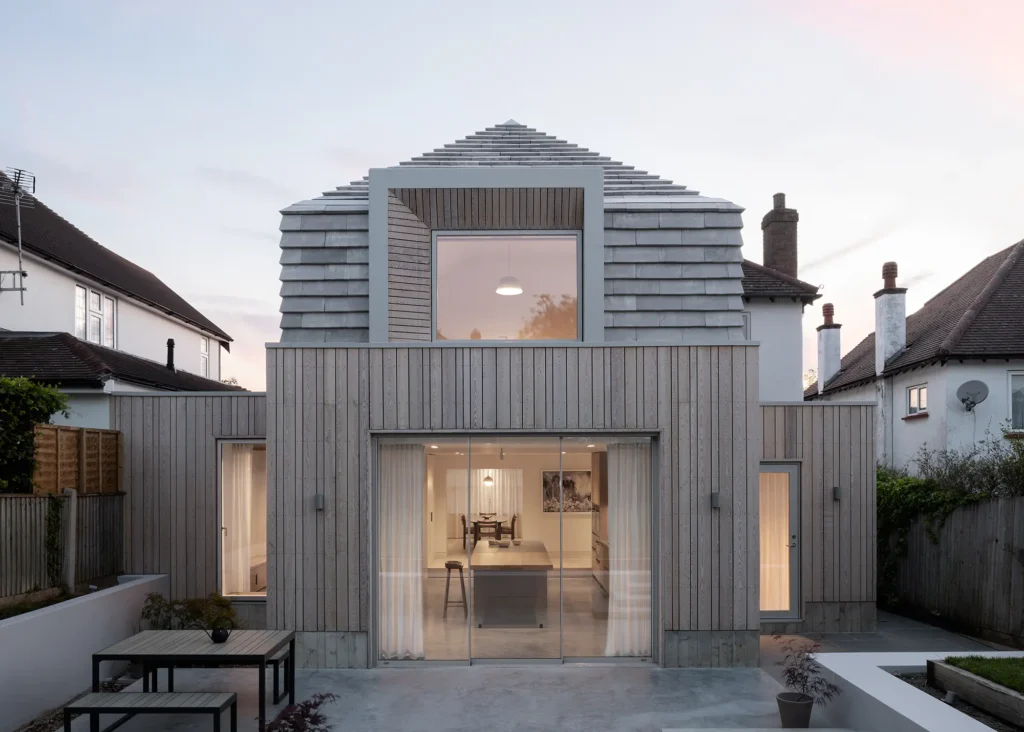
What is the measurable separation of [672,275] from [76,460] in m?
6.67

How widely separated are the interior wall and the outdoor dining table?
6.01 ft

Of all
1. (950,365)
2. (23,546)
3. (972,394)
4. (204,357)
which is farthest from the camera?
(204,357)

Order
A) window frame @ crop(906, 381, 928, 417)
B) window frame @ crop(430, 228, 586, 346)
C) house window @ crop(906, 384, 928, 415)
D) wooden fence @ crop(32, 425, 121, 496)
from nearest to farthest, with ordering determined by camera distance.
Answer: wooden fence @ crop(32, 425, 121, 496)
window frame @ crop(430, 228, 586, 346)
window frame @ crop(906, 381, 928, 417)
house window @ crop(906, 384, 928, 415)

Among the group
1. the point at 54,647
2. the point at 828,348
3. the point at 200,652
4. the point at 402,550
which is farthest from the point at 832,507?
the point at 828,348

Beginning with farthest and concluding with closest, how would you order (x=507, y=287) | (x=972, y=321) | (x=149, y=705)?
(x=972, y=321)
(x=507, y=287)
(x=149, y=705)

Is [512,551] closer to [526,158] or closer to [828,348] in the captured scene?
[526,158]

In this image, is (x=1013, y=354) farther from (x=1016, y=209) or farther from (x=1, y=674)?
(x=1, y=674)

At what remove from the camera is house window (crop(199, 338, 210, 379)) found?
1909cm

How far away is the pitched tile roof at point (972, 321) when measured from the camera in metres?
12.4

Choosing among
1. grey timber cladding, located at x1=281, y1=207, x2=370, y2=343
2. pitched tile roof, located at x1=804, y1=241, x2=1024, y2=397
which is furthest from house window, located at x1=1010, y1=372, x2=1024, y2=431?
grey timber cladding, located at x1=281, y1=207, x2=370, y2=343

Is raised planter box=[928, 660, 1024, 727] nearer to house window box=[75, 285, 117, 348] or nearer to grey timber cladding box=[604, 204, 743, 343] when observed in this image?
grey timber cladding box=[604, 204, 743, 343]

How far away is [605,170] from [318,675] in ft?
21.2

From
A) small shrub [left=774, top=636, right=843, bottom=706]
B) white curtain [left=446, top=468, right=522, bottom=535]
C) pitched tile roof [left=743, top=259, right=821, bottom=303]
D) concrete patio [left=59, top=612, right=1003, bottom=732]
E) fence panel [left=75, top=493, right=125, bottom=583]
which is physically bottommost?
concrete patio [left=59, top=612, right=1003, bottom=732]

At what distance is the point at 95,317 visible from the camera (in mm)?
14070
